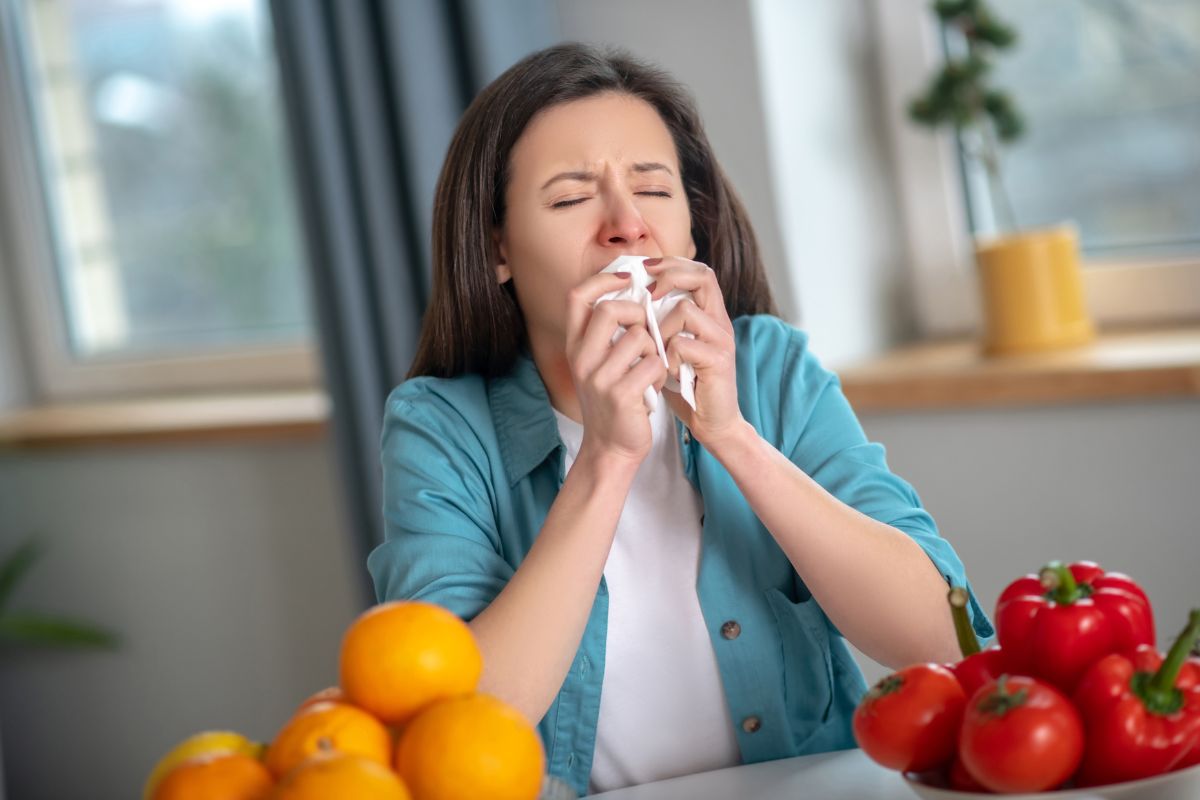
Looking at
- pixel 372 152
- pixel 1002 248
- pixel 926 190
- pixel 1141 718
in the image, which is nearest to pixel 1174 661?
pixel 1141 718

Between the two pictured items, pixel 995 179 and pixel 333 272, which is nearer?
pixel 995 179

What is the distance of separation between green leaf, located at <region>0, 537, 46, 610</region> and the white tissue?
2.42 meters

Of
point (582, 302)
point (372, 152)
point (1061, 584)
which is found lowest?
point (1061, 584)

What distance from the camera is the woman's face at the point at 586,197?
1.33 meters

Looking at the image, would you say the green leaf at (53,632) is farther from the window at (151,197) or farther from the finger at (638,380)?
the finger at (638,380)

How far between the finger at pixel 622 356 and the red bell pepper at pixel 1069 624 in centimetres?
41

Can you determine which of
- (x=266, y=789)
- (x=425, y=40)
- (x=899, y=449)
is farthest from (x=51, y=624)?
(x=266, y=789)

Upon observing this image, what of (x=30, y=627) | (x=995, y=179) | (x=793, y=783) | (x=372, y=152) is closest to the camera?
(x=793, y=783)

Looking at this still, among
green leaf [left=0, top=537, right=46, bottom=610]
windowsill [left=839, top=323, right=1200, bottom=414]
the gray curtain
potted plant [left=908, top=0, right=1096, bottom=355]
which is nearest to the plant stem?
potted plant [left=908, top=0, right=1096, bottom=355]

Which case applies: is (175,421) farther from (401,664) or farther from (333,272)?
(401,664)

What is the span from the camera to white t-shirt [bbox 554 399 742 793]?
133 centimetres

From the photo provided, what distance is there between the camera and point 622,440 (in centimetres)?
122

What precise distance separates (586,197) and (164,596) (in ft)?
6.96

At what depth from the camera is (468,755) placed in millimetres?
782
